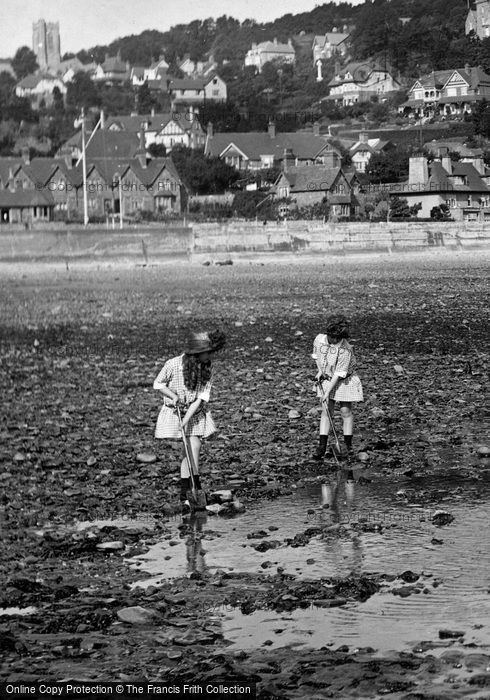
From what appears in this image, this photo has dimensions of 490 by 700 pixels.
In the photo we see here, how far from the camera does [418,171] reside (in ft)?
335

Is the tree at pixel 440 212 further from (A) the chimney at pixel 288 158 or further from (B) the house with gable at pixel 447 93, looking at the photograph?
A: (B) the house with gable at pixel 447 93

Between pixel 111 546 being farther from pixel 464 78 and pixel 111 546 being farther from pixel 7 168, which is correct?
pixel 464 78

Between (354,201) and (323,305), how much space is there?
66.2 metres

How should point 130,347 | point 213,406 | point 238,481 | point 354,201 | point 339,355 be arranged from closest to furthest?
point 238,481, point 339,355, point 213,406, point 130,347, point 354,201

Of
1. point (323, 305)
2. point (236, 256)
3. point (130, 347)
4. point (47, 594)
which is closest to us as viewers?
point (47, 594)

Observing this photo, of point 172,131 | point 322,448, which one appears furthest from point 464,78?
point 322,448

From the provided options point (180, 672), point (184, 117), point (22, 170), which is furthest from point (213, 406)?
point (184, 117)

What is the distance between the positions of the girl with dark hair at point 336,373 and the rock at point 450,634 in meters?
6.10

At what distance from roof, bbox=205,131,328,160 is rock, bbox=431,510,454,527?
117533 millimetres

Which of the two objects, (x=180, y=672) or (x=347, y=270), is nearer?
(x=180, y=672)

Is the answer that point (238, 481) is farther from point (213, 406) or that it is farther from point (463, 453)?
point (213, 406)

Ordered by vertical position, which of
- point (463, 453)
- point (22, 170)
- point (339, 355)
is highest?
point (22, 170)

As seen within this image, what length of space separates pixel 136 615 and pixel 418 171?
96375 mm

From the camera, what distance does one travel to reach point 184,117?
167125 millimetres
